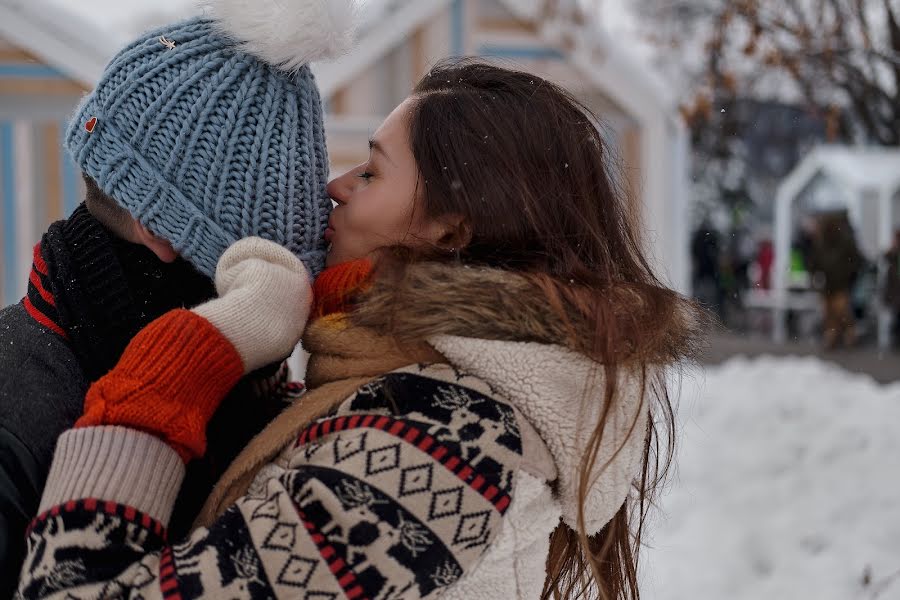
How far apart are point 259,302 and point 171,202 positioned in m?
0.39

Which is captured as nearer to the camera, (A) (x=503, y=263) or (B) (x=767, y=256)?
(A) (x=503, y=263)

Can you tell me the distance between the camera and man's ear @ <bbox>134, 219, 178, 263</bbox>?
1.69 metres

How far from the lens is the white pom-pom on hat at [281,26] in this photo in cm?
168

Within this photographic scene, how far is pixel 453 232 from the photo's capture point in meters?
1.60

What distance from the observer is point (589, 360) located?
143 centimetres

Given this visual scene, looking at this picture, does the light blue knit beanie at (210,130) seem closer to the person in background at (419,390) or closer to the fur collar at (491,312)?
the person in background at (419,390)

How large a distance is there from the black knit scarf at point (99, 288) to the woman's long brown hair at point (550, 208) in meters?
0.53

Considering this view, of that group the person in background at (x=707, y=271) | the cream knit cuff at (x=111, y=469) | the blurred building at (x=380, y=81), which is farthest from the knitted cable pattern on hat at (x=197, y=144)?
the person in background at (x=707, y=271)

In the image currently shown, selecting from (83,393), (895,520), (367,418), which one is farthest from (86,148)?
(895,520)

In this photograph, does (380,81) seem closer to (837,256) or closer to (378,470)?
(378,470)

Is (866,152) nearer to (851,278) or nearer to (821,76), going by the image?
(851,278)

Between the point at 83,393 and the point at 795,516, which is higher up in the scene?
the point at 83,393

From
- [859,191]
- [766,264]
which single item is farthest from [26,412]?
[766,264]

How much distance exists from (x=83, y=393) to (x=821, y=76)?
444cm
